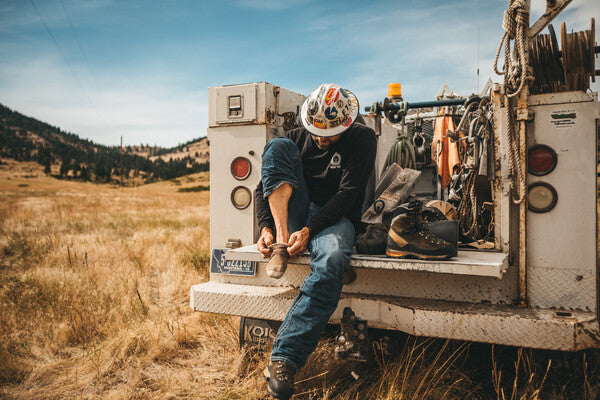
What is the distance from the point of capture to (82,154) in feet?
375

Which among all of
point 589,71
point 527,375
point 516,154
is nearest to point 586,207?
point 516,154

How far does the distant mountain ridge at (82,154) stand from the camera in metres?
86.1

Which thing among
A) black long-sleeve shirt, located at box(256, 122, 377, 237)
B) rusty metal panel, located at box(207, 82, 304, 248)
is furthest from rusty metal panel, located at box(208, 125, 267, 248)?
black long-sleeve shirt, located at box(256, 122, 377, 237)

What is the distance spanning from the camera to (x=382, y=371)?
110 inches

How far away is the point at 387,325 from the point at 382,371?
0.52 meters

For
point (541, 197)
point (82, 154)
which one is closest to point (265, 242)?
point (541, 197)

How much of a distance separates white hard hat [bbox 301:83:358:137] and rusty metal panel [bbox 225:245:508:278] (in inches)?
33.3

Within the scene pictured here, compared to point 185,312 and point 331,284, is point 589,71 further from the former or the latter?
point 185,312

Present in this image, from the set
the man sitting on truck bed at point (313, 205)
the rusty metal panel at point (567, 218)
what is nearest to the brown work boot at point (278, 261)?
the man sitting on truck bed at point (313, 205)

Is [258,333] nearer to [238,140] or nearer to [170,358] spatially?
[170,358]

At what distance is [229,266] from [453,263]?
1610mm

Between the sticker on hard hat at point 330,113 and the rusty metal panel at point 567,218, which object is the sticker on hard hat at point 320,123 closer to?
the sticker on hard hat at point 330,113

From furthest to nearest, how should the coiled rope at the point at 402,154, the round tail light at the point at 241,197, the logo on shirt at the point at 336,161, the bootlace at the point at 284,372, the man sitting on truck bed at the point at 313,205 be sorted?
the coiled rope at the point at 402,154, the round tail light at the point at 241,197, the logo on shirt at the point at 336,161, the man sitting on truck bed at the point at 313,205, the bootlace at the point at 284,372

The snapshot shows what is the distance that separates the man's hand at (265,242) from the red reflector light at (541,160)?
154cm
